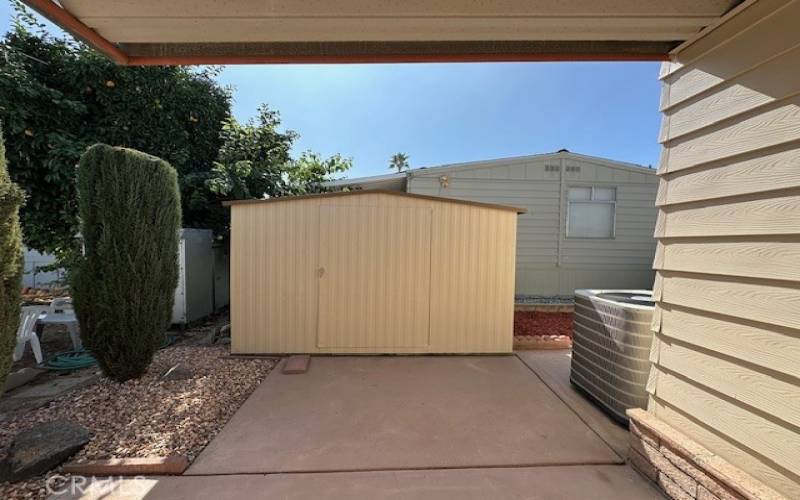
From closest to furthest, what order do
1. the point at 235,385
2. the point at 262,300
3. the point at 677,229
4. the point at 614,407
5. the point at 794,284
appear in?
the point at 794,284 → the point at 677,229 → the point at 614,407 → the point at 235,385 → the point at 262,300

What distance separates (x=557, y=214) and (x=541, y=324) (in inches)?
110

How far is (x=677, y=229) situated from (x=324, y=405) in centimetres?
297

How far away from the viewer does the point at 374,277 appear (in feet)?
14.0

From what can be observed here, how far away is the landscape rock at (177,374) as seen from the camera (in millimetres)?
3309

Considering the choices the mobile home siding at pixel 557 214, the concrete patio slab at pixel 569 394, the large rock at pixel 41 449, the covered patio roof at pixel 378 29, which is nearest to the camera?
the covered patio roof at pixel 378 29

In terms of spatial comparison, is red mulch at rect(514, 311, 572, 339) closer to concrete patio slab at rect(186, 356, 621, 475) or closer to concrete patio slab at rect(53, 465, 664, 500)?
concrete patio slab at rect(186, 356, 621, 475)

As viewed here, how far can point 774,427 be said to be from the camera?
1412 mm

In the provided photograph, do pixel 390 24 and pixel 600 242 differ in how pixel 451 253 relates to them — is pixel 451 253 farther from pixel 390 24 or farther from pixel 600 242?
pixel 600 242

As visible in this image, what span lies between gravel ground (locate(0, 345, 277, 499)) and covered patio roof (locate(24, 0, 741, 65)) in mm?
2567

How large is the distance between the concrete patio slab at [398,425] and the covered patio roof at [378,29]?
259cm

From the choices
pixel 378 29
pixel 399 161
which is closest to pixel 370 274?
pixel 378 29

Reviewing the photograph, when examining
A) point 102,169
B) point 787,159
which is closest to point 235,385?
point 102,169

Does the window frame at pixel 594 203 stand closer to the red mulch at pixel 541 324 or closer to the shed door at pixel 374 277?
the red mulch at pixel 541 324

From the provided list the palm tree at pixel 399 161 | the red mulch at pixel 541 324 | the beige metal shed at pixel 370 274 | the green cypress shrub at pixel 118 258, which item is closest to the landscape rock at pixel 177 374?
the green cypress shrub at pixel 118 258
